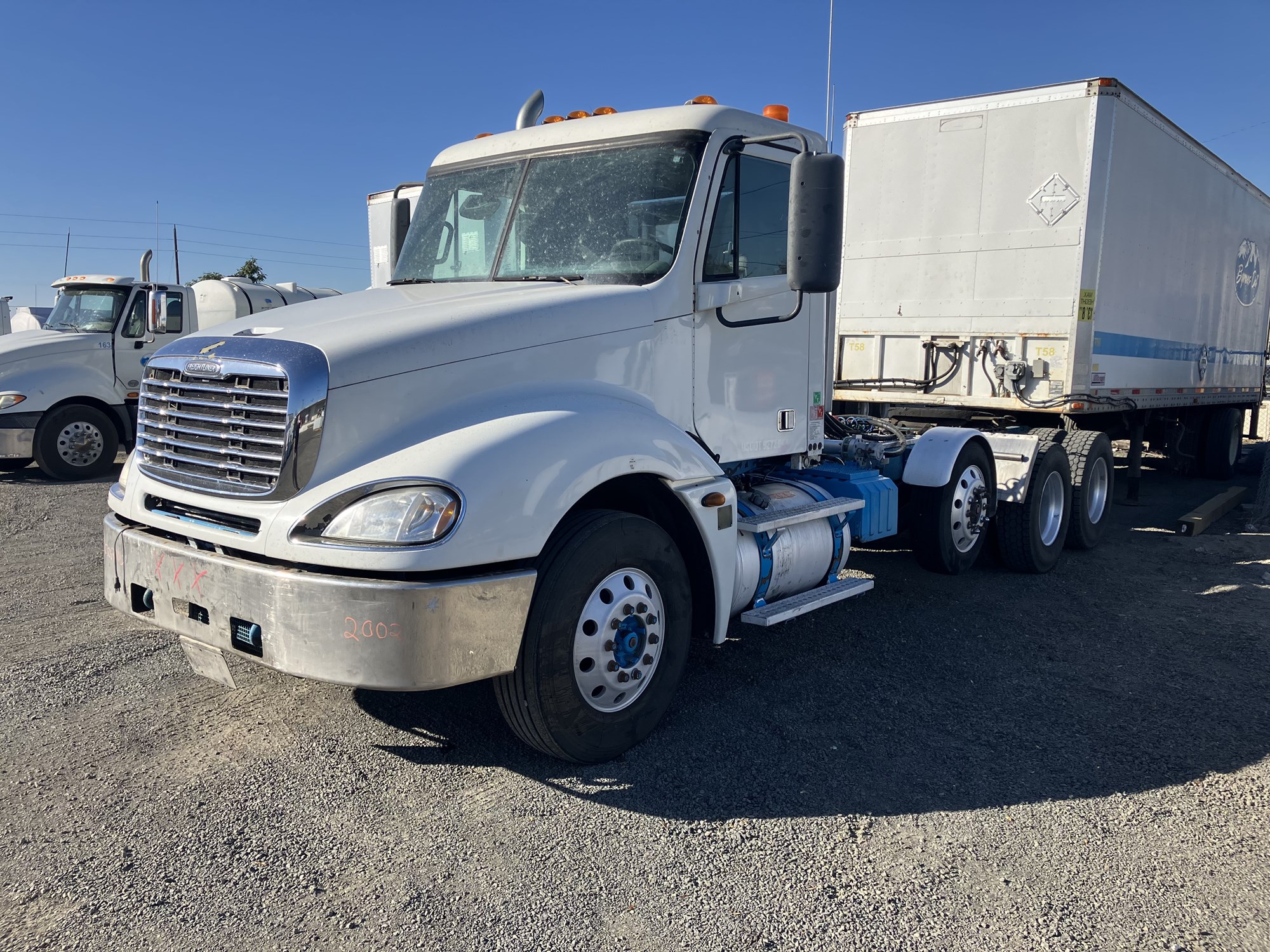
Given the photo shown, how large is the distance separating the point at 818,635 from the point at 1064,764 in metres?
1.82

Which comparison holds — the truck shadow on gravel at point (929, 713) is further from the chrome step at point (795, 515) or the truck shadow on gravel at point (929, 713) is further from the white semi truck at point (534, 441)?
the chrome step at point (795, 515)

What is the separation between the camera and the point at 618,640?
12.2 ft

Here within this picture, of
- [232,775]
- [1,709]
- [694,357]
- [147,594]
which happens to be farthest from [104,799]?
[694,357]

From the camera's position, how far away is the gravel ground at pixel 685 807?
2807 mm

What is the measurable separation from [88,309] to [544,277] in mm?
10081

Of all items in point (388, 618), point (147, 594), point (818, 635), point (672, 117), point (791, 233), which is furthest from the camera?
point (818, 635)

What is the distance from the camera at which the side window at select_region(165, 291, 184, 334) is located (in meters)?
12.3

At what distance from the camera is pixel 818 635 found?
554 cm

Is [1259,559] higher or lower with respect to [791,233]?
lower

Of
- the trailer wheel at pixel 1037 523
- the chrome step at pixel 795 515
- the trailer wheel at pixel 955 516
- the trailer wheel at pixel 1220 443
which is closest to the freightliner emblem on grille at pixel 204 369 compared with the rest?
the chrome step at pixel 795 515

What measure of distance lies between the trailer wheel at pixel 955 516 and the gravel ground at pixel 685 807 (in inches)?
47.2

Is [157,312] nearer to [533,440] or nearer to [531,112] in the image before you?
[531,112]

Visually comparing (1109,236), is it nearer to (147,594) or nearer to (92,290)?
(147,594)

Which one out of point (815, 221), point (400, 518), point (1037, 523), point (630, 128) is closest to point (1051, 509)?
point (1037, 523)
